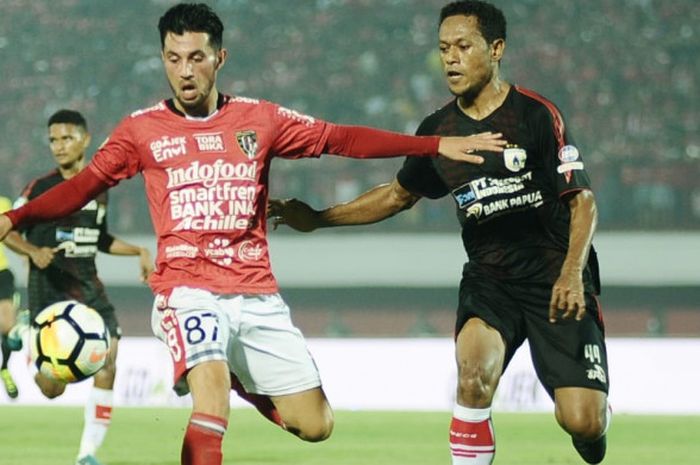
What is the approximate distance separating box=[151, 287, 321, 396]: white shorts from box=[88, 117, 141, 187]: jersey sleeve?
0.51m

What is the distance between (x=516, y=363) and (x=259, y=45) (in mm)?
7522

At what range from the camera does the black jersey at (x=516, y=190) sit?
577 cm

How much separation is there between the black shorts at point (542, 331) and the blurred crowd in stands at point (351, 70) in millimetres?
10887

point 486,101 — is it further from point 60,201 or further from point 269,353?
point 60,201

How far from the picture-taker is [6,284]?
1124 centimetres

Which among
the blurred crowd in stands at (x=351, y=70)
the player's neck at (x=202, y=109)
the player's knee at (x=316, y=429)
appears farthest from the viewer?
the blurred crowd in stands at (x=351, y=70)

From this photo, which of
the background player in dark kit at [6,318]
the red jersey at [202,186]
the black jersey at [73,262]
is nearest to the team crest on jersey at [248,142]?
the red jersey at [202,186]

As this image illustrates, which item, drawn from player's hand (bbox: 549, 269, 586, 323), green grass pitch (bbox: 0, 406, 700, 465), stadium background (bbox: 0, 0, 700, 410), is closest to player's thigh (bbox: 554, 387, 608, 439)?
player's hand (bbox: 549, 269, 586, 323)

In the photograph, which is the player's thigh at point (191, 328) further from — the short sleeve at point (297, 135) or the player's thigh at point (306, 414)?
the short sleeve at point (297, 135)

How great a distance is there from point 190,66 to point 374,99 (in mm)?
12119

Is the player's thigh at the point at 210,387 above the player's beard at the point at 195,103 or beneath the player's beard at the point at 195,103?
beneath

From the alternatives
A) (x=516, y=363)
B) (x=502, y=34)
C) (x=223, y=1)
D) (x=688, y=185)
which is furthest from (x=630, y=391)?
(x=223, y=1)

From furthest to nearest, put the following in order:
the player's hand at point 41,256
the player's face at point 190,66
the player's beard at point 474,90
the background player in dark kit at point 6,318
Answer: the background player in dark kit at point 6,318
the player's hand at point 41,256
the player's beard at point 474,90
the player's face at point 190,66

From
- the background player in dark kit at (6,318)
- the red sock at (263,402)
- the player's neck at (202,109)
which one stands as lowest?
the background player in dark kit at (6,318)
